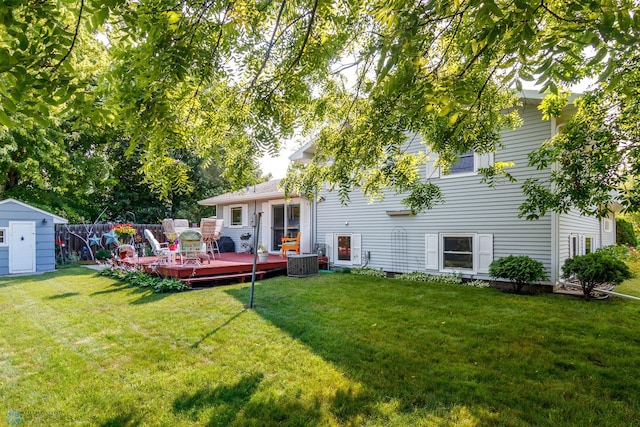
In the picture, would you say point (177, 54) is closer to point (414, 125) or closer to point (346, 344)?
point (414, 125)

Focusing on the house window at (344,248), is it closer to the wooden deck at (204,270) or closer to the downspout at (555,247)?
the wooden deck at (204,270)

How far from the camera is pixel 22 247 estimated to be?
9883 mm

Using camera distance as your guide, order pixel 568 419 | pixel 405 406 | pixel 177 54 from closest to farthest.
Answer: pixel 177 54 → pixel 568 419 → pixel 405 406

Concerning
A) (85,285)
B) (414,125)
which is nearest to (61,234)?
(85,285)

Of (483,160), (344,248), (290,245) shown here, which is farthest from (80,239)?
(483,160)

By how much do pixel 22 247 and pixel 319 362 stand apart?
11.2m

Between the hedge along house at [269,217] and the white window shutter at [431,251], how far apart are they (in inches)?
177

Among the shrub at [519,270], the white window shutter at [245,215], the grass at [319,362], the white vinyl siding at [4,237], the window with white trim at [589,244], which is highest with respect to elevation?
the white window shutter at [245,215]

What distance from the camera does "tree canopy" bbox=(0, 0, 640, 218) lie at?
6.12 ft

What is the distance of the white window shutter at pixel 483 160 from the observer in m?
8.20

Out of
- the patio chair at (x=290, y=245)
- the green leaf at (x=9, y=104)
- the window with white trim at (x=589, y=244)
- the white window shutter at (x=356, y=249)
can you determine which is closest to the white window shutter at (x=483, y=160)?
the white window shutter at (x=356, y=249)

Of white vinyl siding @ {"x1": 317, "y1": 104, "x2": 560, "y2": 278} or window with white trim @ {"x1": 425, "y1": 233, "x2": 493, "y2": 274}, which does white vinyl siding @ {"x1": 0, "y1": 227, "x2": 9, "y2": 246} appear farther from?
window with white trim @ {"x1": 425, "y1": 233, "x2": 493, "y2": 274}

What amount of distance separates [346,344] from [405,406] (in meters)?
1.42

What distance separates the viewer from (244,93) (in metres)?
3.74
